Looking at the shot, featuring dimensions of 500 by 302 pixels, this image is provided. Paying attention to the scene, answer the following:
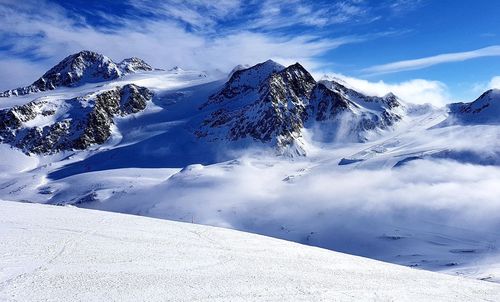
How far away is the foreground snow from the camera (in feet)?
61.7

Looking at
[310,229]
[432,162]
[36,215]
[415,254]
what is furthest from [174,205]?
[36,215]

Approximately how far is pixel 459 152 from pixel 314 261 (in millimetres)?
155889

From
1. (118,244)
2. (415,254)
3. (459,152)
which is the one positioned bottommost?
(415,254)

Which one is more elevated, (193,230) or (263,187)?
(193,230)

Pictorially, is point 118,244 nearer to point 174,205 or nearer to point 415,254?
point 415,254

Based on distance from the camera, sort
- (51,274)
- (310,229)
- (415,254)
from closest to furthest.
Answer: (51,274)
(415,254)
(310,229)

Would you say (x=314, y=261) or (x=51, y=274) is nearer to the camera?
(x=51, y=274)

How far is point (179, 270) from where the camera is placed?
71.8 ft

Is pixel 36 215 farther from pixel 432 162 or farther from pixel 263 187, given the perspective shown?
pixel 432 162

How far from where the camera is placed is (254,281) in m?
20.9

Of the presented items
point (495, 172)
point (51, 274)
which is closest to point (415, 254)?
point (495, 172)

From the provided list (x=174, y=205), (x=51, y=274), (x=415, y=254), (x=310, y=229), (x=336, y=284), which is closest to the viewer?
(x=51, y=274)

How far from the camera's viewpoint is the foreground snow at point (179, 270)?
18812mm

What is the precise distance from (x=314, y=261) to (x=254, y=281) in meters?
6.54
